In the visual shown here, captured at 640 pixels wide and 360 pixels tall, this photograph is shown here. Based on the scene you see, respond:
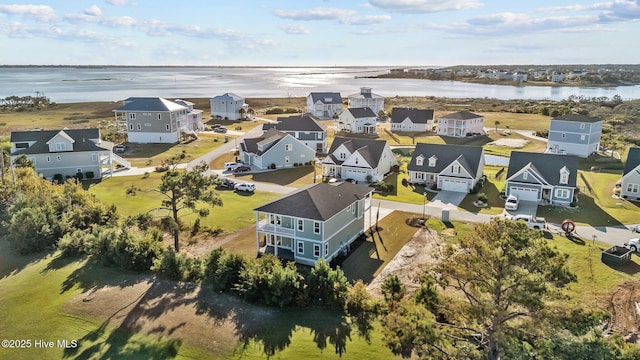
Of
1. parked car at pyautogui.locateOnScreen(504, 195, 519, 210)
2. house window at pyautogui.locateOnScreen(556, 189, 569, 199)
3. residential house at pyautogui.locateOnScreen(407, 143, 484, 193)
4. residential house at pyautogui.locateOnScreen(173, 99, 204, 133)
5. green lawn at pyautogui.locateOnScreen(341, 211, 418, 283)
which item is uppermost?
residential house at pyautogui.locateOnScreen(173, 99, 204, 133)

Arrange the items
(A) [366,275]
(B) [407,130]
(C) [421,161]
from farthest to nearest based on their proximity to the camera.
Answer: (B) [407,130] < (C) [421,161] < (A) [366,275]

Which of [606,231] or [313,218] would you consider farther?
[606,231]

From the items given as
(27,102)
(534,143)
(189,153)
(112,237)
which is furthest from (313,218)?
(27,102)

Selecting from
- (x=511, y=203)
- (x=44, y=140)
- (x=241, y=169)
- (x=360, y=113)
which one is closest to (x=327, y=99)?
(x=360, y=113)

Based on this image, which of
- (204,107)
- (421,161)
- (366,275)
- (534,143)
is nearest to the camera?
(366,275)

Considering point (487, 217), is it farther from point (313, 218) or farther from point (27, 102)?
point (27, 102)

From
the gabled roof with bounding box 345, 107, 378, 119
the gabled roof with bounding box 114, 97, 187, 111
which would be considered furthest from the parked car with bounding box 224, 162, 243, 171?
the gabled roof with bounding box 345, 107, 378, 119

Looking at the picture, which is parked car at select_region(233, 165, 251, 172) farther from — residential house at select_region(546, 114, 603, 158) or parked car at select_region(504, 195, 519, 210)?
residential house at select_region(546, 114, 603, 158)
